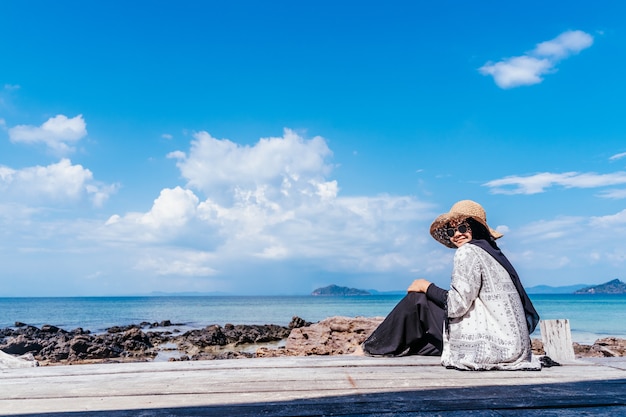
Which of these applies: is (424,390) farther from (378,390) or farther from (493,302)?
(493,302)

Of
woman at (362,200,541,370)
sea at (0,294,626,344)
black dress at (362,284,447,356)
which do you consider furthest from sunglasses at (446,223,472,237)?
sea at (0,294,626,344)

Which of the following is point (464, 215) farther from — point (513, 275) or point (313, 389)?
point (313, 389)

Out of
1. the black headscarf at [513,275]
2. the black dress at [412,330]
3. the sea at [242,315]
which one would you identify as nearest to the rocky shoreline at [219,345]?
the black dress at [412,330]

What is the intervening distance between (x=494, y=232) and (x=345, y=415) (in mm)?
2427

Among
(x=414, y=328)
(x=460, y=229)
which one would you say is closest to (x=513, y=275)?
(x=460, y=229)

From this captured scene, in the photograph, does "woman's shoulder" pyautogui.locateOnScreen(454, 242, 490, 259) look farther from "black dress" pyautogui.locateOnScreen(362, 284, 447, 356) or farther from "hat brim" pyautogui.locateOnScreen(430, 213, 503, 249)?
"black dress" pyautogui.locateOnScreen(362, 284, 447, 356)

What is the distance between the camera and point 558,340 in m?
4.95

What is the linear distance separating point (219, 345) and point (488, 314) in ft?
59.1

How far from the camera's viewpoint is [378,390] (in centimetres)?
352

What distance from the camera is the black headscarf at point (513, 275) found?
4312 mm

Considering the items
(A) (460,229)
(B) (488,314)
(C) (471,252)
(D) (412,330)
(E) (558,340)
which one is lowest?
(E) (558,340)

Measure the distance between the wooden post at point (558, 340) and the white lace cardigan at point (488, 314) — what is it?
72 cm

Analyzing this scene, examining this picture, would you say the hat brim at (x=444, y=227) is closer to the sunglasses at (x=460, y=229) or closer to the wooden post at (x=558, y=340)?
the sunglasses at (x=460, y=229)

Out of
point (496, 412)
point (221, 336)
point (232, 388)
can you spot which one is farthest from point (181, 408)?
point (221, 336)
